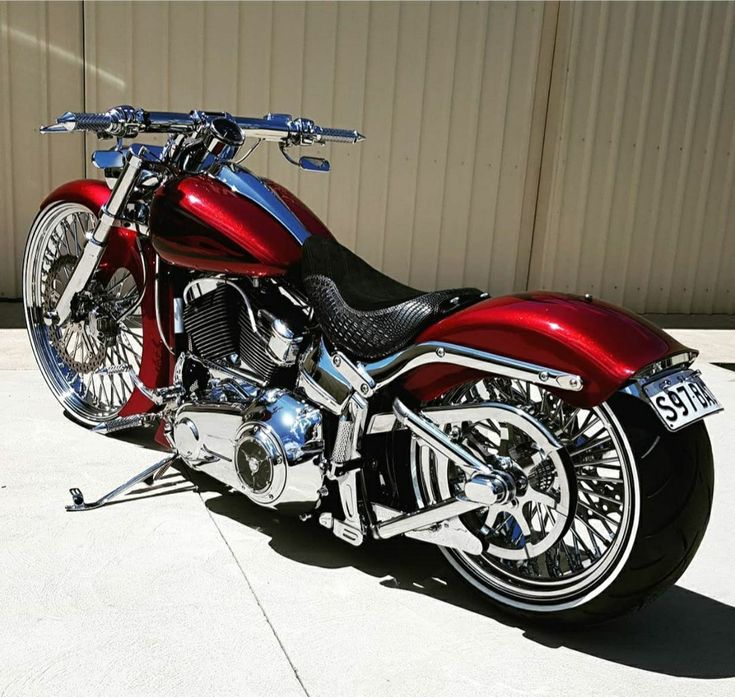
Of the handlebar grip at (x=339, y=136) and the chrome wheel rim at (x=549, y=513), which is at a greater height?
the handlebar grip at (x=339, y=136)

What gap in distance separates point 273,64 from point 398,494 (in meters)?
4.45

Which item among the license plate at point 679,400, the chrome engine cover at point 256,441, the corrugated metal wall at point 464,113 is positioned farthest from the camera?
the corrugated metal wall at point 464,113

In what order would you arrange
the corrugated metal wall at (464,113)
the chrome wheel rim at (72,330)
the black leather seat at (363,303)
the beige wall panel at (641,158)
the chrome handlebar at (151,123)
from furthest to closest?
the beige wall panel at (641,158) < the corrugated metal wall at (464,113) < the chrome wheel rim at (72,330) < the chrome handlebar at (151,123) < the black leather seat at (363,303)

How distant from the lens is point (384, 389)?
2814mm

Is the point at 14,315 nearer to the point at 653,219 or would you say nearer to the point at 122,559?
the point at 122,559

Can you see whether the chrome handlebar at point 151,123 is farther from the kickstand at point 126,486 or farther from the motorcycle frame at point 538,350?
the kickstand at point 126,486

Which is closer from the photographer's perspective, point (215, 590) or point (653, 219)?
point (215, 590)

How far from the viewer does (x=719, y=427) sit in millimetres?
4672

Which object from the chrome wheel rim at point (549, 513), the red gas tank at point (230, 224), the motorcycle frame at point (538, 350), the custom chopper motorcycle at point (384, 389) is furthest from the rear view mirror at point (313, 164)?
the chrome wheel rim at point (549, 513)

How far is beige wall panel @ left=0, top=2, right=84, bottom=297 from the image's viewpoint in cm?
620

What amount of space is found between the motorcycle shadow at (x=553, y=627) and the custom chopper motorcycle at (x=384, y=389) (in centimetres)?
10

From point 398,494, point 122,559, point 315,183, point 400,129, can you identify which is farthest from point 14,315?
point 398,494

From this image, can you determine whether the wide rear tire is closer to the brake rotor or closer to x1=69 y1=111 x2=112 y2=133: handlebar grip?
x1=69 y1=111 x2=112 y2=133: handlebar grip

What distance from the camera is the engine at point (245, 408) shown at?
295 centimetres
